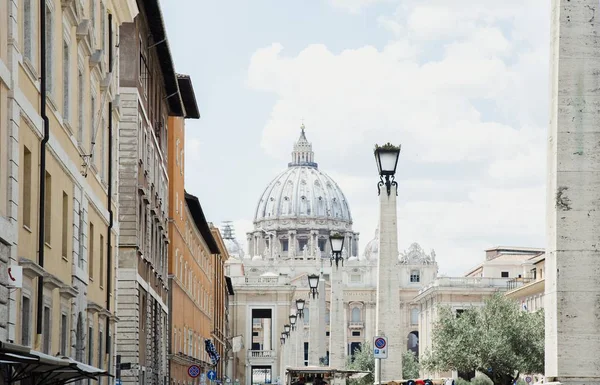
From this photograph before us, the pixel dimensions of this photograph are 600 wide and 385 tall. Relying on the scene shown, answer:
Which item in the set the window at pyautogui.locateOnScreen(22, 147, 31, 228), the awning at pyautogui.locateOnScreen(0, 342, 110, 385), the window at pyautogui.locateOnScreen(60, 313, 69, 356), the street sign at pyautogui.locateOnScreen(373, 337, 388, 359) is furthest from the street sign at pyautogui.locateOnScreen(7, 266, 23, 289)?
the street sign at pyautogui.locateOnScreen(373, 337, 388, 359)

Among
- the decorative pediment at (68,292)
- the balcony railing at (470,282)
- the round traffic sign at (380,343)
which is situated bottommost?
the round traffic sign at (380,343)

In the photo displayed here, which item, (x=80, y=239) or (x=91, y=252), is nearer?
(x=80, y=239)

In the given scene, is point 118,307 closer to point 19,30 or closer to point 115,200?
point 115,200

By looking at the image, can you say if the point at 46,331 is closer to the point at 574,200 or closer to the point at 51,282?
the point at 51,282

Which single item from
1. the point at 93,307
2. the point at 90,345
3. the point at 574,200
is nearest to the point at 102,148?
the point at 93,307

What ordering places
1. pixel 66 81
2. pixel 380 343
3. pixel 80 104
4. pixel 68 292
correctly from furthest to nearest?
pixel 80 104
pixel 380 343
pixel 66 81
pixel 68 292

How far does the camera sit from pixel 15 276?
19.4m

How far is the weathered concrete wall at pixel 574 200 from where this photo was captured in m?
17.8

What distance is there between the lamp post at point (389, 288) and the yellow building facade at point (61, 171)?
5.81 m

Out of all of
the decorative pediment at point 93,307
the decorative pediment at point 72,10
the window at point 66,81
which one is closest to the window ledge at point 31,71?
the decorative pediment at point 72,10

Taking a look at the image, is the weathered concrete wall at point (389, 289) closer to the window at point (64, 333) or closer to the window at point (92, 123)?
the window at point (92, 123)

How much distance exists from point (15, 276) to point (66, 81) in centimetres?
733

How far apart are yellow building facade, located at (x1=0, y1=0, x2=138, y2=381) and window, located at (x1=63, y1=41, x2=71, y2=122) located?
0.03 meters

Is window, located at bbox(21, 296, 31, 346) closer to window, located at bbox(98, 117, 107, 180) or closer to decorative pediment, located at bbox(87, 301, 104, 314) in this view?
decorative pediment, located at bbox(87, 301, 104, 314)
